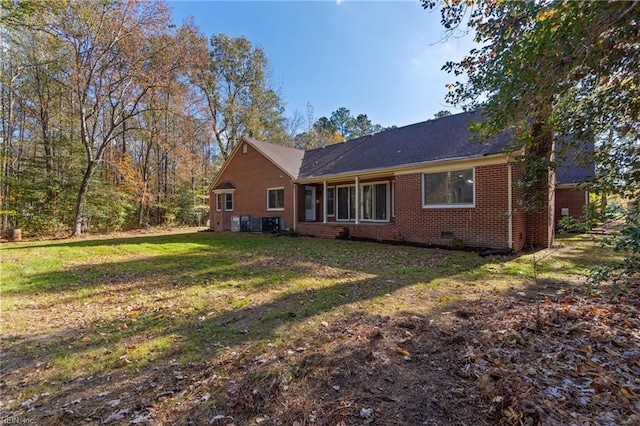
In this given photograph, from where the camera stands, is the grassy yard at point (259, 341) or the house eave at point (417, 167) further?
the house eave at point (417, 167)

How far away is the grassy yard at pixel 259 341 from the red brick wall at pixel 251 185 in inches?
360

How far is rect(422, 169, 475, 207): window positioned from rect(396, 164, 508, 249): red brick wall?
0.18 meters

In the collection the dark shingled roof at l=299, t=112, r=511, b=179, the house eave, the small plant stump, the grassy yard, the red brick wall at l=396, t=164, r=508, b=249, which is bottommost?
the grassy yard

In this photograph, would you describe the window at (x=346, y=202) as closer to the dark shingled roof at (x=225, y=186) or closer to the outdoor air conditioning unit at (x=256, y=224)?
the outdoor air conditioning unit at (x=256, y=224)

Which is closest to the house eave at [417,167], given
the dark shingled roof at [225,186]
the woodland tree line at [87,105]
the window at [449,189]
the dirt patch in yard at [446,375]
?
the window at [449,189]

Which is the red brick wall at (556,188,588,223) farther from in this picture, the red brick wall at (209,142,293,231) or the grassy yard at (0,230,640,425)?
the red brick wall at (209,142,293,231)

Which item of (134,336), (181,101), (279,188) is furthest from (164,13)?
(134,336)

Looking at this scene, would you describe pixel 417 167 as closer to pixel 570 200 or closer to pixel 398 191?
pixel 398 191

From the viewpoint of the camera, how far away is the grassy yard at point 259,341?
2.30 m

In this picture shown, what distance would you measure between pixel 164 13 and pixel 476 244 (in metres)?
18.0

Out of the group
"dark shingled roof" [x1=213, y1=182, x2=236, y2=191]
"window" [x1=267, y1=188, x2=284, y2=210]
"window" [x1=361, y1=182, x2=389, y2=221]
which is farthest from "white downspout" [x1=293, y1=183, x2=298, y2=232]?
"dark shingled roof" [x1=213, y1=182, x2=236, y2=191]

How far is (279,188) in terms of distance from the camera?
16.4 m

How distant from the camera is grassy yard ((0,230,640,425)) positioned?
90.5 inches

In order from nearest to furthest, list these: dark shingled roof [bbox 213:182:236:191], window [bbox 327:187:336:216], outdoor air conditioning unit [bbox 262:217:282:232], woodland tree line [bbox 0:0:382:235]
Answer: woodland tree line [bbox 0:0:382:235] → window [bbox 327:187:336:216] → outdoor air conditioning unit [bbox 262:217:282:232] → dark shingled roof [bbox 213:182:236:191]
